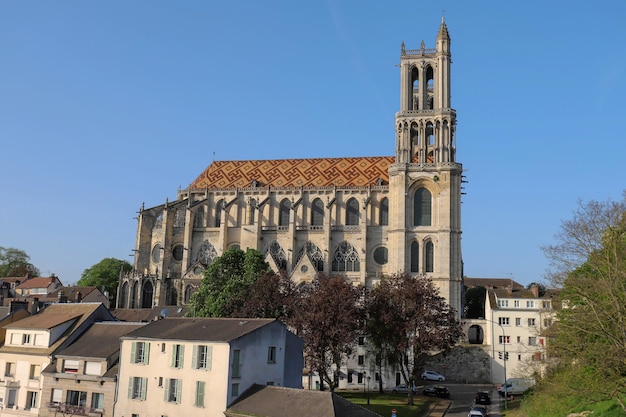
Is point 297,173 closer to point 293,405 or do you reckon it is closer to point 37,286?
point 37,286

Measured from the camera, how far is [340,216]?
3167 inches

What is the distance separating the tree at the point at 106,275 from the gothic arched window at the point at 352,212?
38662 mm

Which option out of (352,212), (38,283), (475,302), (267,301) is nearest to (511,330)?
(267,301)

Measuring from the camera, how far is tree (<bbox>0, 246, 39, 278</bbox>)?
118438 millimetres

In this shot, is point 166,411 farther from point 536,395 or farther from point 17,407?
point 536,395

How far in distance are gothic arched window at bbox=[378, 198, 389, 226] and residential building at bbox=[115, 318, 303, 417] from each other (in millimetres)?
42938

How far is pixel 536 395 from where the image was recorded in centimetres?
3728

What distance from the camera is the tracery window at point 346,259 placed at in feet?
251

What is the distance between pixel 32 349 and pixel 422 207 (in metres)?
45.4

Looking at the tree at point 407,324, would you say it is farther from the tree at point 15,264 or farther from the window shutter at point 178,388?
the tree at point 15,264

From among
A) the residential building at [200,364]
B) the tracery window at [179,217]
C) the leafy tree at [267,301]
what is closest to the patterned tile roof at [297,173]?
the tracery window at [179,217]

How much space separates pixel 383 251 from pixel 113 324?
41.1 meters

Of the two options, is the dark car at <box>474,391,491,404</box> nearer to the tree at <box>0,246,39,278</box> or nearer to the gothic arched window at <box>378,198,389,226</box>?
the gothic arched window at <box>378,198,389,226</box>

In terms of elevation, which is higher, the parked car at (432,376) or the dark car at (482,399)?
the parked car at (432,376)
